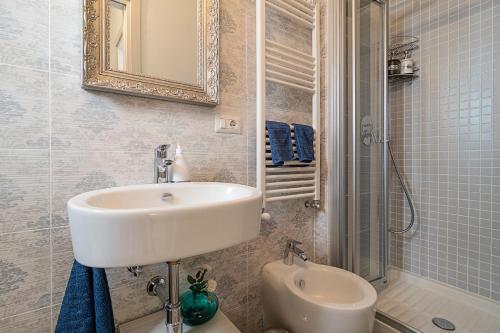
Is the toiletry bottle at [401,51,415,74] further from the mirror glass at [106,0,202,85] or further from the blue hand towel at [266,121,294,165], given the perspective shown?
the mirror glass at [106,0,202,85]

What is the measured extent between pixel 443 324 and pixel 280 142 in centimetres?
133

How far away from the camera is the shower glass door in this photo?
4.36 ft

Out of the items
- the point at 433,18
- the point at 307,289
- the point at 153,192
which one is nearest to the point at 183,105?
the point at 153,192

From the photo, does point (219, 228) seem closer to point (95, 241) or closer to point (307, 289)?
point (95, 241)

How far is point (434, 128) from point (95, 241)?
203 centimetres

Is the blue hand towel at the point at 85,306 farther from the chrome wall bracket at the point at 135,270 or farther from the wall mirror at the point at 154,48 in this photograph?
the wall mirror at the point at 154,48

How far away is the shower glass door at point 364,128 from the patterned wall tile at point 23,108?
1336 mm

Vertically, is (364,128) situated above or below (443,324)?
above

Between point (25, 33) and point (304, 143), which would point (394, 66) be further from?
point (25, 33)

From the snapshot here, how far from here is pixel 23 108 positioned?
70cm

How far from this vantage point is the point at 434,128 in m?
1.65

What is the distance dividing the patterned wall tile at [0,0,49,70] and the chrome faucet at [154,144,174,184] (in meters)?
0.41

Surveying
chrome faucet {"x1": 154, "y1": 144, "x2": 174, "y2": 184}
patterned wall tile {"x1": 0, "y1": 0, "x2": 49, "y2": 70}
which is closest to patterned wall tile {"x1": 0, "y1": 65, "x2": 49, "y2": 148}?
patterned wall tile {"x1": 0, "y1": 0, "x2": 49, "y2": 70}

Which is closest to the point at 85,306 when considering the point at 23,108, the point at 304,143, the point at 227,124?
the point at 23,108
